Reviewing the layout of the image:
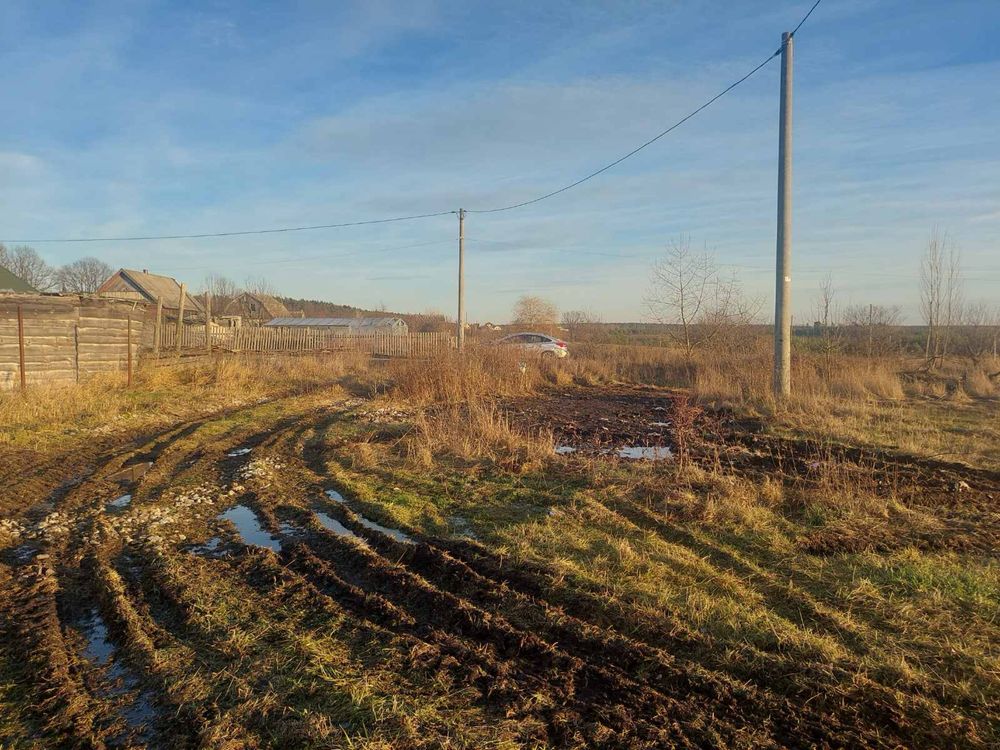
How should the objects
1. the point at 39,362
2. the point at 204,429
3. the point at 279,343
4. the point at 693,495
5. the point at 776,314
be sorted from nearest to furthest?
the point at 693,495
the point at 204,429
the point at 776,314
the point at 39,362
the point at 279,343

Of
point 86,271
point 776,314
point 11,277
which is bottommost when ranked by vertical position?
point 776,314

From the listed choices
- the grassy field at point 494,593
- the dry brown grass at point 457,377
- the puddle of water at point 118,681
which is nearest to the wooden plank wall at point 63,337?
the grassy field at point 494,593

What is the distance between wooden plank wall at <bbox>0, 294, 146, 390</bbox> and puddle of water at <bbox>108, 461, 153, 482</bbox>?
701 centimetres

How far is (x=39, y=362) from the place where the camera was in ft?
44.5

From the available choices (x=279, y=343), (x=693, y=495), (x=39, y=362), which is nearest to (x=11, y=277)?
(x=279, y=343)

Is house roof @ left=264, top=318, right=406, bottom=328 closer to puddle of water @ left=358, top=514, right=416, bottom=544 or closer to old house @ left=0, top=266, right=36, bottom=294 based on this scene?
old house @ left=0, top=266, right=36, bottom=294

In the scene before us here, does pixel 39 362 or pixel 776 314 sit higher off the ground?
pixel 776 314

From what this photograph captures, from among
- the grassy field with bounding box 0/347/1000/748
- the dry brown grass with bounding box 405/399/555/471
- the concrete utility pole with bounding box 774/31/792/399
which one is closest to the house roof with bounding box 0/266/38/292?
the grassy field with bounding box 0/347/1000/748

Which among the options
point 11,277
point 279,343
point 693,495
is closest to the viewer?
point 693,495

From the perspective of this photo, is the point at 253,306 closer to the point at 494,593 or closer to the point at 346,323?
the point at 346,323

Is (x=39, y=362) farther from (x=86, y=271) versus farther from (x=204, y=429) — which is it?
(x=86, y=271)

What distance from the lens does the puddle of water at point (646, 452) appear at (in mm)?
9102

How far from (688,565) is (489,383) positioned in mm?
11728

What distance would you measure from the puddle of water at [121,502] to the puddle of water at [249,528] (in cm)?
117
